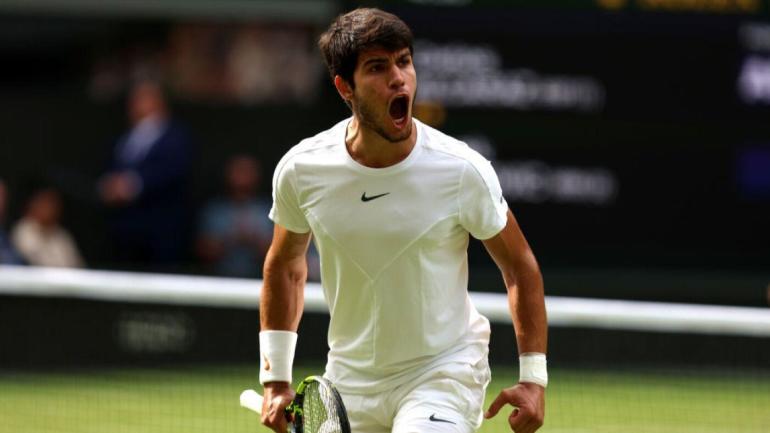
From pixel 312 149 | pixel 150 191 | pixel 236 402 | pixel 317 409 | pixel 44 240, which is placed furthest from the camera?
pixel 150 191

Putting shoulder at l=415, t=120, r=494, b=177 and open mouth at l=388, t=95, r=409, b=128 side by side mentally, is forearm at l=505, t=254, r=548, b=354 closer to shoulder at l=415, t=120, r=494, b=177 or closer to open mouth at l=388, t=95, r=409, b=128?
shoulder at l=415, t=120, r=494, b=177

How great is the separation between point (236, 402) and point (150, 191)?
368cm

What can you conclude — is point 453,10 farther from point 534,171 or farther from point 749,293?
point 749,293

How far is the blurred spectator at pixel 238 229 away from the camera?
13.6 m

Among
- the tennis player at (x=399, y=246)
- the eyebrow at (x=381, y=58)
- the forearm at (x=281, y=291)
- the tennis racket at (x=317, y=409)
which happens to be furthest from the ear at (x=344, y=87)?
the tennis racket at (x=317, y=409)

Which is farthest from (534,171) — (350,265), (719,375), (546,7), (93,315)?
(350,265)

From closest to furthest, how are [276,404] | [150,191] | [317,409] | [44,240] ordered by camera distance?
[317,409] → [276,404] → [44,240] → [150,191]

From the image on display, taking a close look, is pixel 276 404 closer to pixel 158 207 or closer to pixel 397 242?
pixel 397 242

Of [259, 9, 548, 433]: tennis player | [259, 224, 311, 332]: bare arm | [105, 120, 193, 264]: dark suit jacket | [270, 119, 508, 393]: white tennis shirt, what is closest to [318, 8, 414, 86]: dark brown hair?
[259, 9, 548, 433]: tennis player

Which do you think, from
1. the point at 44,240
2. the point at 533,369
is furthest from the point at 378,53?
the point at 44,240

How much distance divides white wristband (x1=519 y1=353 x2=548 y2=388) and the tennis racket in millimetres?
508

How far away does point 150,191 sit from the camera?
44.1 ft

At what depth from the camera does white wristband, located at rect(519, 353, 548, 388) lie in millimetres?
4719

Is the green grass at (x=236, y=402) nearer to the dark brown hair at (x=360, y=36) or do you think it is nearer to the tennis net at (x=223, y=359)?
the tennis net at (x=223, y=359)
